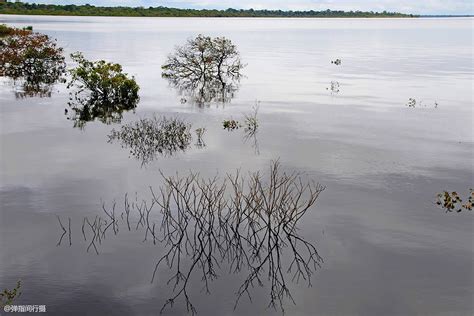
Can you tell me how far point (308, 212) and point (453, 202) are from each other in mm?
8083

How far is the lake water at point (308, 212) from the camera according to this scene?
19281mm

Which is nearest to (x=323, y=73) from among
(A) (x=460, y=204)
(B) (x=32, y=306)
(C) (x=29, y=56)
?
(C) (x=29, y=56)

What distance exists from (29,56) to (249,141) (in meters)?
57.9

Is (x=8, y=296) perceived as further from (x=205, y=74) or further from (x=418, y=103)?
(x=205, y=74)

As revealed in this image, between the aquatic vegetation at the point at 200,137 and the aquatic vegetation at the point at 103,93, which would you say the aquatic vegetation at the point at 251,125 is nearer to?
the aquatic vegetation at the point at 200,137

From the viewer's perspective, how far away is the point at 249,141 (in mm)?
43344

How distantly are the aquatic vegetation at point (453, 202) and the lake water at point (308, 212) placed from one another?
471mm

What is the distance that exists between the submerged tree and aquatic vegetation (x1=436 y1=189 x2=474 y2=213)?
38778 mm

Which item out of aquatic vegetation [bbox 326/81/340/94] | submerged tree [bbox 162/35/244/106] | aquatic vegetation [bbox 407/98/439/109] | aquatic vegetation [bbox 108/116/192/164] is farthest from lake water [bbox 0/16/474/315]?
submerged tree [bbox 162/35/244/106]

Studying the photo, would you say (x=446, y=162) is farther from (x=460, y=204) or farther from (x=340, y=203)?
(x=340, y=203)

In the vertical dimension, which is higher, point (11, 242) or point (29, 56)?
point (29, 56)

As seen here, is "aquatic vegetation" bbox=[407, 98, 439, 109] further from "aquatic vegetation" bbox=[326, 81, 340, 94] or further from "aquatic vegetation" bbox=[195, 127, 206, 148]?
"aquatic vegetation" bbox=[195, 127, 206, 148]

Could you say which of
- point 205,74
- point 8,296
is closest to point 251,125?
point 8,296

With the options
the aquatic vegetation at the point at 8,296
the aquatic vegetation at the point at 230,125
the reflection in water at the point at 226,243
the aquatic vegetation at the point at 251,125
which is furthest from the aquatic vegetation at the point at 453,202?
the aquatic vegetation at the point at 230,125
